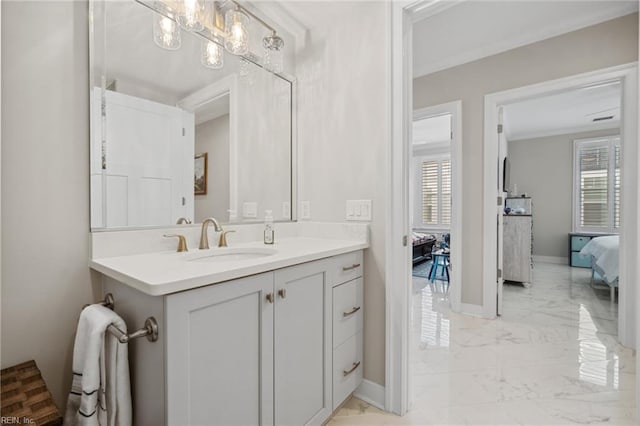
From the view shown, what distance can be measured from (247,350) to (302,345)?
1.01 ft

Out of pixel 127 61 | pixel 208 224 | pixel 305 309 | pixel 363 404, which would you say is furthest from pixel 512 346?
pixel 127 61

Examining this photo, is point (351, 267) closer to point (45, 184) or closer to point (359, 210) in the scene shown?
point (359, 210)

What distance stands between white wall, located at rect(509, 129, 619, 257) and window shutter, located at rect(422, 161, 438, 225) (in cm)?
164

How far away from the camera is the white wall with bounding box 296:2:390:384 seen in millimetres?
1693

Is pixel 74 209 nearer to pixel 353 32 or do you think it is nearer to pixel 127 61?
pixel 127 61

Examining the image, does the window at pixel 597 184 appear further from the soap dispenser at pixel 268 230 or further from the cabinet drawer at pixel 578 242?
the soap dispenser at pixel 268 230

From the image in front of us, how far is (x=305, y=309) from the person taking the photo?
1313 millimetres

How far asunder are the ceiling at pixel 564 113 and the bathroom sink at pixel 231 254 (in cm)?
379

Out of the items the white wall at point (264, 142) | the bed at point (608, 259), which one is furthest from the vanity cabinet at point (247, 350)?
the bed at point (608, 259)

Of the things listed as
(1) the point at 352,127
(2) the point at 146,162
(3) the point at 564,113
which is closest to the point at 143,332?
(2) the point at 146,162

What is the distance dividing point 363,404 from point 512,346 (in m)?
1.45

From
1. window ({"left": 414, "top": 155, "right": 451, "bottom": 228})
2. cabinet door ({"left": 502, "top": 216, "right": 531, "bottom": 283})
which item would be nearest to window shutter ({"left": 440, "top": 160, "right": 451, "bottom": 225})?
window ({"left": 414, "top": 155, "right": 451, "bottom": 228})

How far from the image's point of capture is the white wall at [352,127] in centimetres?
169

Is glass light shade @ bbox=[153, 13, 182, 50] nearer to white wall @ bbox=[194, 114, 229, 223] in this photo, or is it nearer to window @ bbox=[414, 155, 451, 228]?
white wall @ bbox=[194, 114, 229, 223]
